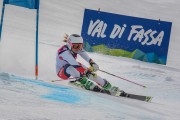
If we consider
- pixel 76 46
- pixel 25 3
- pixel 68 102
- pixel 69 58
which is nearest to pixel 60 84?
pixel 69 58

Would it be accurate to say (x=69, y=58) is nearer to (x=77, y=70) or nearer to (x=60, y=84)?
(x=77, y=70)

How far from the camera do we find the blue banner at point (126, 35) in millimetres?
13664

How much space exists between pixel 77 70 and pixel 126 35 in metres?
5.41

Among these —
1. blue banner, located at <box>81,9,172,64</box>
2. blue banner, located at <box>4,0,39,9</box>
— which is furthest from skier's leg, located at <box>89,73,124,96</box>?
blue banner, located at <box>81,9,172,64</box>

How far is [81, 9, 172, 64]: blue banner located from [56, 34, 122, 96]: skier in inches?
191

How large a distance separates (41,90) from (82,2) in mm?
20724

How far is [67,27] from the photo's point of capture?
20.8 meters

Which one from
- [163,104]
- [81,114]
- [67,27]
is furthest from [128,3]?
[81,114]

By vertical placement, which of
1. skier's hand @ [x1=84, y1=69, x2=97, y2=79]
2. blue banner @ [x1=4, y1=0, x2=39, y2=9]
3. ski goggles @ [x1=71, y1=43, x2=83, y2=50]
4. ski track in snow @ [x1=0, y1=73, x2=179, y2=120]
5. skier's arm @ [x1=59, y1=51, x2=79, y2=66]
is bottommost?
ski track in snow @ [x1=0, y1=73, x2=179, y2=120]

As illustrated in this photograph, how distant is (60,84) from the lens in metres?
8.61

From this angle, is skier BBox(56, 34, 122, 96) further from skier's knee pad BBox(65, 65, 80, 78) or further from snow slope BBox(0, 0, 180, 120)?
snow slope BBox(0, 0, 180, 120)

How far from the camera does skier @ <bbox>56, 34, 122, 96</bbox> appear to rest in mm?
8445

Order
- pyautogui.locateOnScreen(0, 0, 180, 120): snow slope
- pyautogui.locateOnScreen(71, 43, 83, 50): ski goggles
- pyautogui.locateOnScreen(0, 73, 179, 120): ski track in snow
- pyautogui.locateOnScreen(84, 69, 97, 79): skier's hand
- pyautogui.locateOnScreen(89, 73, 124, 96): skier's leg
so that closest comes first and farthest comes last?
1. pyautogui.locateOnScreen(0, 0, 180, 120): snow slope
2. pyautogui.locateOnScreen(0, 73, 179, 120): ski track in snow
3. pyautogui.locateOnScreen(89, 73, 124, 96): skier's leg
4. pyautogui.locateOnScreen(84, 69, 97, 79): skier's hand
5. pyautogui.locateOnScreen(71, 43, 83, 50): ski goggles

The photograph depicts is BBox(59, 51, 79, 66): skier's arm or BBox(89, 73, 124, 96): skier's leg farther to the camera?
BBox(59, 51, 79, 66): skier's arm
